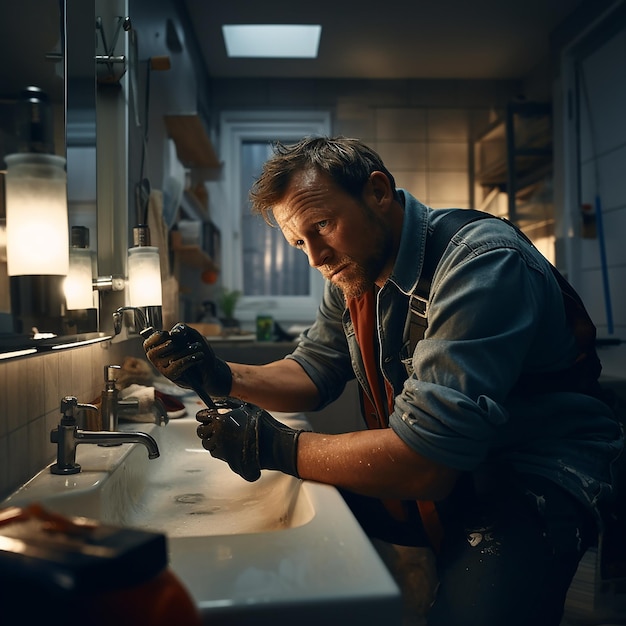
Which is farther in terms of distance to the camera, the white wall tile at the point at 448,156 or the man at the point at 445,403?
the white wall tile at the point at 448,156

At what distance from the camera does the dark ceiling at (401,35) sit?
3320 mm

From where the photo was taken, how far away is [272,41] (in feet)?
12.6

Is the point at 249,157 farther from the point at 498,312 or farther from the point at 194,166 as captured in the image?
the point at 498,312

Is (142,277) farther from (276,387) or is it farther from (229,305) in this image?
(229,305)

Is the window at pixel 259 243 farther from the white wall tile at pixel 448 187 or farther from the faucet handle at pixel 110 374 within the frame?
the faucet handle at pixel 110 374

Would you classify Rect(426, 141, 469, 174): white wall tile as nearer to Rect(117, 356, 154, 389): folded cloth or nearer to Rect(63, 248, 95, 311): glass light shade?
Rect(117, 356, 154, 389): folded cloth

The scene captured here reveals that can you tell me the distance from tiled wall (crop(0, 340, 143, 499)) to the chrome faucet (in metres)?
0.04

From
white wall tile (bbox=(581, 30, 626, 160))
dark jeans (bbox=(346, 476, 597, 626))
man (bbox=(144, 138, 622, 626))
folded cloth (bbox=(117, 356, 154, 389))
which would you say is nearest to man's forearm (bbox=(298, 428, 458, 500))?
man (bbox=(144, 138, 622, 626))

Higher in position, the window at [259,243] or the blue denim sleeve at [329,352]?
the window at [259,243]

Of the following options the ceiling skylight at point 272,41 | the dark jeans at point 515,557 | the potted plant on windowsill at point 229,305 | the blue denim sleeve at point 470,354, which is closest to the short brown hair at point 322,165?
the blue denim sleeve at point 470,354

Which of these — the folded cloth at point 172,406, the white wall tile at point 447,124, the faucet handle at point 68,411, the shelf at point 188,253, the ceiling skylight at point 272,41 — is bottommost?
the folded cloth at point 172,406

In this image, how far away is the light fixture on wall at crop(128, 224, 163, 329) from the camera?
1367 millimetres

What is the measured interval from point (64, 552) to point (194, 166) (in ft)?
12.3

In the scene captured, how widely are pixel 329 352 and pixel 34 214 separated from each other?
83 centimetres
